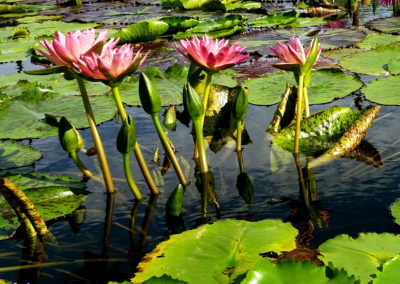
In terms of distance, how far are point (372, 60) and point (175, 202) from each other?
7.10 ft

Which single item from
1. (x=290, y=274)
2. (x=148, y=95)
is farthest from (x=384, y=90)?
(x=290, y=274)

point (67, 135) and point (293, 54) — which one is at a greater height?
point (293, 54)

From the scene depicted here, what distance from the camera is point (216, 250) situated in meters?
1.24

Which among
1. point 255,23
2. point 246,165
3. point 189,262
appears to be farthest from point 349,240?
point 255,23

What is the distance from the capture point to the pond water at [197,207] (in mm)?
1331

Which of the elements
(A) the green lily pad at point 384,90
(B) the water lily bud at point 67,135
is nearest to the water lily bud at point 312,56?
(A) the green lily pad at point 384,90

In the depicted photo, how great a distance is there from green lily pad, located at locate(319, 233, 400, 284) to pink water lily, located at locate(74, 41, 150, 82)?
81cm

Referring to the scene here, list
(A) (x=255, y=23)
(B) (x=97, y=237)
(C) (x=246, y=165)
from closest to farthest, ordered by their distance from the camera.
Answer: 1. (B) (x=97, y=237)
2. (C) (x=246, y=165)
3. (A) (x=255, y=23)

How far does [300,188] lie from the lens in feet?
5.42

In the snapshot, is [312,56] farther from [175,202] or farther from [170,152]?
[175,202]

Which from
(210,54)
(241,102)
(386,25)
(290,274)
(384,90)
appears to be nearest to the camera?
(290,274)

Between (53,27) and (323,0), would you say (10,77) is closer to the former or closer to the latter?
(53,27)

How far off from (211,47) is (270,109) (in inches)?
35.5

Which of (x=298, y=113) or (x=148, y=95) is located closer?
(x=148, y=95)
